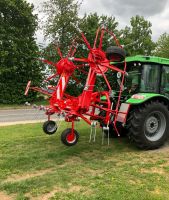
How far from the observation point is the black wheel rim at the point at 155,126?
7.70 meters

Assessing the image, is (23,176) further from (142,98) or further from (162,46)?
(162,46)

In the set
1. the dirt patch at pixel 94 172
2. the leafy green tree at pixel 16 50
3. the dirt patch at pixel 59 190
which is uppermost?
the leafy green tree at pixel 16 50

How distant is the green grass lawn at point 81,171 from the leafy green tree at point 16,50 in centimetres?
1621

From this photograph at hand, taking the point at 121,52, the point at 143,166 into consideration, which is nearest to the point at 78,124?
the point at 121,52

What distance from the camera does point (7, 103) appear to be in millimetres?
24391

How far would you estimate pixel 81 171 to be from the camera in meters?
5.86

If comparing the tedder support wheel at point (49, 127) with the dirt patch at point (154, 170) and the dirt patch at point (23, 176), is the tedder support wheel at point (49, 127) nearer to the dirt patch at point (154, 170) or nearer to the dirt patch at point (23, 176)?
the dirt patch at point (23, 176)

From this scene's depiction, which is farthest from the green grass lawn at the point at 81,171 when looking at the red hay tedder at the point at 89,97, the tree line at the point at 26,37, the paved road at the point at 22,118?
the tree line at the point at 26,37

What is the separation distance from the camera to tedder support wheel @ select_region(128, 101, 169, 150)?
737cm

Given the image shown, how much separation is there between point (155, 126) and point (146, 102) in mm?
737

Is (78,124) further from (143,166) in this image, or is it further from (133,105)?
(143,166)

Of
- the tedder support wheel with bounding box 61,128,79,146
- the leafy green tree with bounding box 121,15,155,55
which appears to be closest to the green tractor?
the tedder support wheel with bounding box 61,128,79,146

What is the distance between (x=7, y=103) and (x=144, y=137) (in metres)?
18.5

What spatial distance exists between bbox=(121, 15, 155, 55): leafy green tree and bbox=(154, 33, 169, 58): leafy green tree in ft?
10.5
